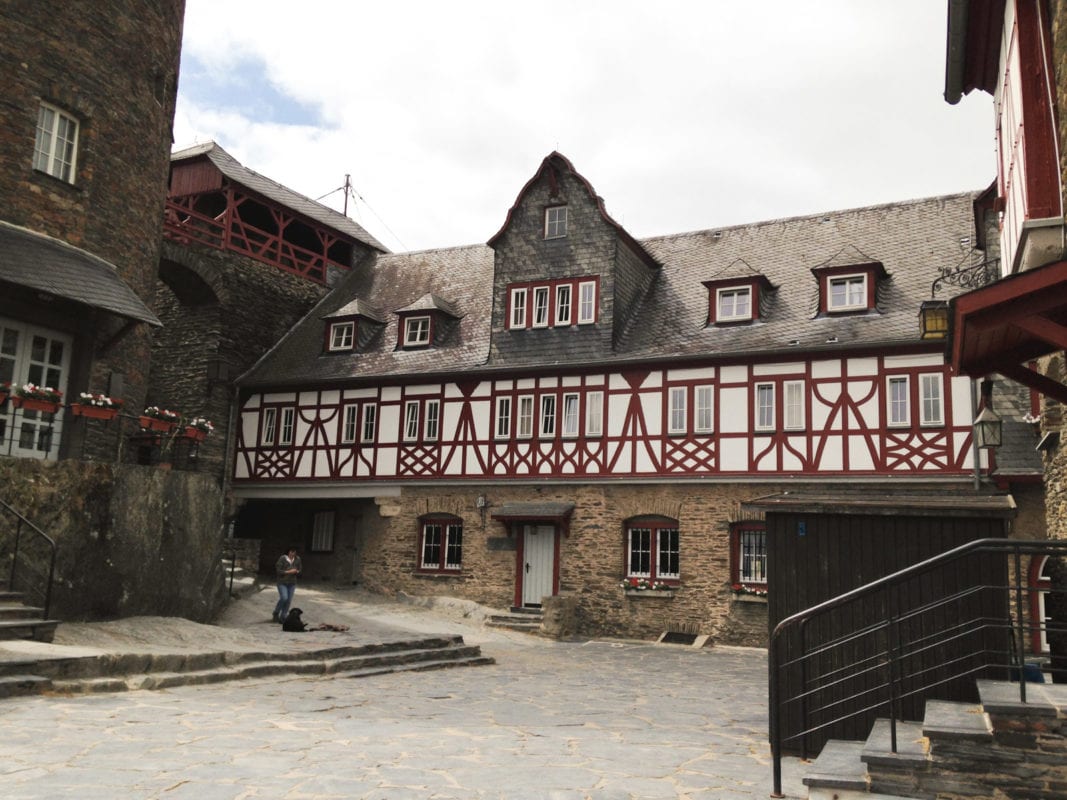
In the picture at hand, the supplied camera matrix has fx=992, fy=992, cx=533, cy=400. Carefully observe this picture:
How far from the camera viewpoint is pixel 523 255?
2411cm

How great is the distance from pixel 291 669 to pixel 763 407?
11276 mm

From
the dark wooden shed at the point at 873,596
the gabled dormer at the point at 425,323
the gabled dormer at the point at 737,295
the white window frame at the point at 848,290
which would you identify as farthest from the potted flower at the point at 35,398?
the white window frame at the point at 848,290

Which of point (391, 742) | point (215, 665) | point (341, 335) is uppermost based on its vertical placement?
point (341, 335)

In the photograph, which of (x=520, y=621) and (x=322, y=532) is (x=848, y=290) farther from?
(x=322, y=532)

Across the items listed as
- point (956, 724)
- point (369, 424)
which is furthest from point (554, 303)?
point (956, 724)

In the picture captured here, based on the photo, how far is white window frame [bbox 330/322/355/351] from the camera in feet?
85.8

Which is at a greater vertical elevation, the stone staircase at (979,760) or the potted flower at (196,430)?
the potted flower at (196,430)

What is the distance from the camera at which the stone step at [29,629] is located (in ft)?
35.7

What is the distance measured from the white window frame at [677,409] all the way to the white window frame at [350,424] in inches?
316

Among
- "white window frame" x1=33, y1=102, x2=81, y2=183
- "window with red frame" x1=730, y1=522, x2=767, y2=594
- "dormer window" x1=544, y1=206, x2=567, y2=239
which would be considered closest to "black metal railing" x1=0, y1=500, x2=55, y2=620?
"white window frame" x1=33, y1=102, x2=81, y2=183

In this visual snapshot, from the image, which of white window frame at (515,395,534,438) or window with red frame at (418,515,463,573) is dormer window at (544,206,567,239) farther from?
window with red frame at (418,515,463,573)

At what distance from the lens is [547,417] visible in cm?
2252

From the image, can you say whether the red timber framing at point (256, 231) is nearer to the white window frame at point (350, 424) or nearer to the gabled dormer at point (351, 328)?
the gabled dormer at point (351, 328)

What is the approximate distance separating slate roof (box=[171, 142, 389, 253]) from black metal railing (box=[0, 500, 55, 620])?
15974 millimetres
